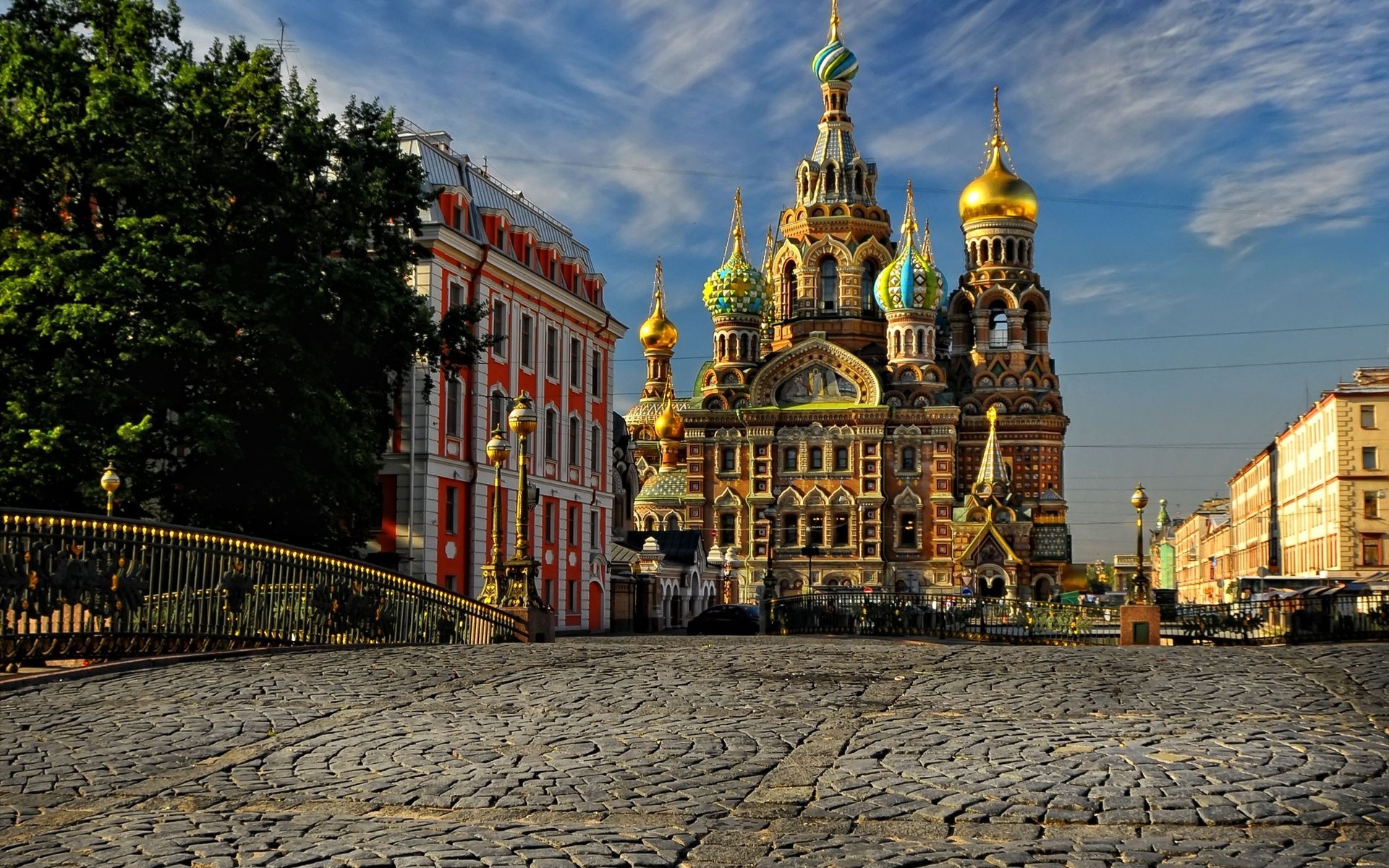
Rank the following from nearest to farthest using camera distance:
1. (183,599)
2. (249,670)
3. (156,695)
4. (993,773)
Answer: (993,773), (156,695), (249,670), (183,599)

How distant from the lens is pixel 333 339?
26.2 m

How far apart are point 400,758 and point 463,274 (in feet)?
102

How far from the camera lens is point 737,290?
312 ft

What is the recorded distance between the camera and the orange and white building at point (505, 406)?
1465 inches

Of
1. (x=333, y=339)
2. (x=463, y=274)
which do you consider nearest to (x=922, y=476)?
(x=463, y=274)

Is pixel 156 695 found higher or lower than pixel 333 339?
lower

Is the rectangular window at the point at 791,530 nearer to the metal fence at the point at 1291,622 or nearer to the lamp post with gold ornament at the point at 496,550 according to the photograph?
the metal fence at the point at 1291,622

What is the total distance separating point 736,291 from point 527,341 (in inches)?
2082

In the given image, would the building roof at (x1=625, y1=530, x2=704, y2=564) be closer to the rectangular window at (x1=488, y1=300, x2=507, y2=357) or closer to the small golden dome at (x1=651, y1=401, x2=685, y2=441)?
the small golden dome at (x1=651, y1=401, x2=685, y2=441)

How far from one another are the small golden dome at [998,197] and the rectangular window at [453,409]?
61.5m

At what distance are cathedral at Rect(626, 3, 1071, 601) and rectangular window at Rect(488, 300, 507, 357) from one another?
4166cm

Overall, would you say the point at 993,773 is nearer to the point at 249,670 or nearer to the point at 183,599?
the point at 249,670

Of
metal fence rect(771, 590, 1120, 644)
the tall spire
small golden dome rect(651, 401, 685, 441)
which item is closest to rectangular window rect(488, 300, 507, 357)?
metal fence rect(771, 590, 1120, 644)

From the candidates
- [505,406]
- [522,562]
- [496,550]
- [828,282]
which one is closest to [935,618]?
[505,406]
